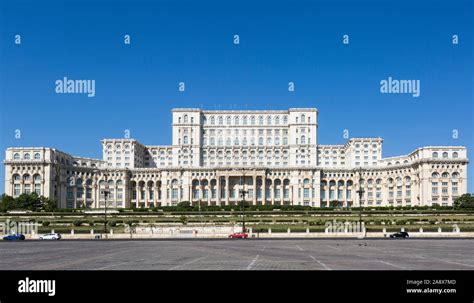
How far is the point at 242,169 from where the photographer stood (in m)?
157

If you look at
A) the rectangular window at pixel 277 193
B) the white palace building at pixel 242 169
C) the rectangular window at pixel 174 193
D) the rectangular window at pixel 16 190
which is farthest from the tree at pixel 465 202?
the rectangular window at pixel 16 190

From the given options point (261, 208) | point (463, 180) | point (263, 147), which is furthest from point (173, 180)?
point (463, 180)

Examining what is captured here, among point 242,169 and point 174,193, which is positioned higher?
point 242,169

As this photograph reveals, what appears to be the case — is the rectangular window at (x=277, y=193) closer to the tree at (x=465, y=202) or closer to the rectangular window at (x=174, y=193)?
the rectangular window at (x=174, y=193)

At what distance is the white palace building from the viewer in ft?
460

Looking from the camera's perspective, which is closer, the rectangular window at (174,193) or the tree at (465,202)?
the tree at (465,202)

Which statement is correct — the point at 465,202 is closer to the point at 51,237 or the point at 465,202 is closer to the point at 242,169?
the point at 242,169

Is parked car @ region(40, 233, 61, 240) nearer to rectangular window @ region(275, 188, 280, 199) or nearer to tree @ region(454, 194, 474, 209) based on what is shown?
tree @ region(454, 194, 474, 209)

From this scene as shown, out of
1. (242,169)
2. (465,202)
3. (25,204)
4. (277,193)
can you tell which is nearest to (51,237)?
(25,204)

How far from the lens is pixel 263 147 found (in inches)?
6875

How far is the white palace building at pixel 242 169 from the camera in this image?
460 ft

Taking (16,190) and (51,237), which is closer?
(51,237)

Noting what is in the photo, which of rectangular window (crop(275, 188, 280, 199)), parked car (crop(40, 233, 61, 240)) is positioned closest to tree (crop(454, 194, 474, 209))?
rectangular window (crop(275, 188, 280, 199))
